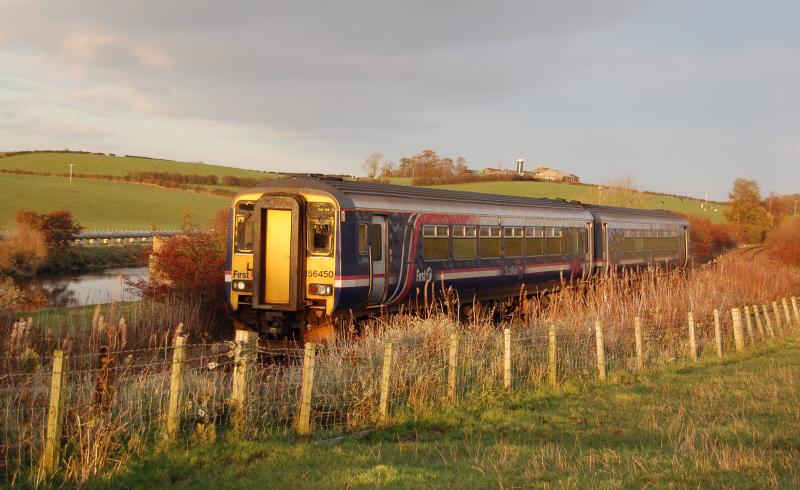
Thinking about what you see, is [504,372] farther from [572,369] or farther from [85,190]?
[85,190]

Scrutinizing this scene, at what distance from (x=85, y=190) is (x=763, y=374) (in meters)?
64.7

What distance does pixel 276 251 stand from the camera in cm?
1461

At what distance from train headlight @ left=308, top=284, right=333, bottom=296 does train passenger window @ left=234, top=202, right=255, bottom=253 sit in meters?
1.48

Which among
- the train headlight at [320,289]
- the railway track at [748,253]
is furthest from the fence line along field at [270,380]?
the railway track at [748,253]

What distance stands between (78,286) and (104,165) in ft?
189

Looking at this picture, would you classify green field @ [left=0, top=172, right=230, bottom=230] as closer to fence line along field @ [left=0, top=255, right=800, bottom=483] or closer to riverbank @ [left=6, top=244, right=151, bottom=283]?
riverbank @ [left=6, top=244, right=151, bottom=283]

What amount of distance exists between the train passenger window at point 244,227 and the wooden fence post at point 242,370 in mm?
5612

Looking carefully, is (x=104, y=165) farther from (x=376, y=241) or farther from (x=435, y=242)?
(x=376, y=241)

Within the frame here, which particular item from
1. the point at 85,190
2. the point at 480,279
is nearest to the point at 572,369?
the point at 480,279

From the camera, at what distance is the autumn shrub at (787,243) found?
143ft

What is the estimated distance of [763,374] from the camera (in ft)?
45.8

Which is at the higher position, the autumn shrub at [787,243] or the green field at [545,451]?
the autumn shrub at [787,243]

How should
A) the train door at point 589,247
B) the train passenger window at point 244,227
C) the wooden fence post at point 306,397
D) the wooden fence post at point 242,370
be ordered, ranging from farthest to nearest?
the train door at point 589,247 → the train passenger window at point 244,227 → the wooden fence post at point 306,397 → the wooden fence post at point 242,370

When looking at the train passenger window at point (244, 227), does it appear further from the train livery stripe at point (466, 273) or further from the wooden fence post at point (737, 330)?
the wooden fence post at point (737, 330)
